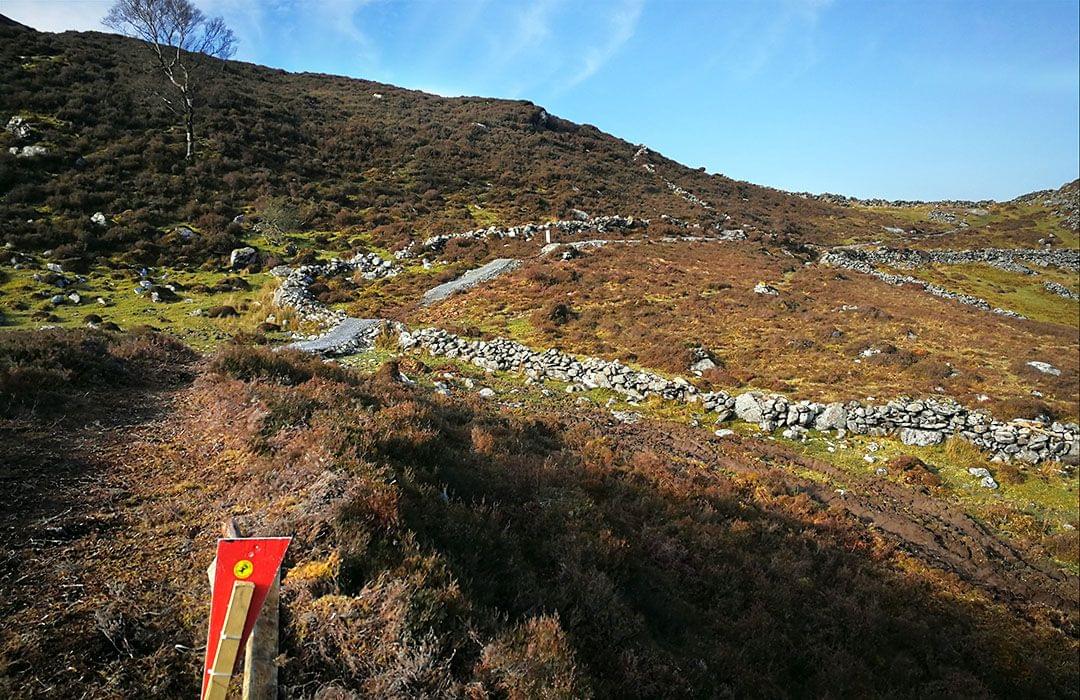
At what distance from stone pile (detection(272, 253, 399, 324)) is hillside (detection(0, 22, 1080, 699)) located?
9.0 inches

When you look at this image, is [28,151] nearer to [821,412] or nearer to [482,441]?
[482,441]

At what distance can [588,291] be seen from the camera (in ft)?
93.2

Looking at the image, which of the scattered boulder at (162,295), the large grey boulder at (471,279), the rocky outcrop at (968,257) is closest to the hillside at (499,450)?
the scattered boulder at (162,295)

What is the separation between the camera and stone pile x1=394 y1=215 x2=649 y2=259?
3528cm

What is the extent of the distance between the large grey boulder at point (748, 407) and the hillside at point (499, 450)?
0.22 metres

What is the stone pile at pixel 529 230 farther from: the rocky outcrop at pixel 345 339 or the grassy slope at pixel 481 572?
the grassy slope at pixel 481 572

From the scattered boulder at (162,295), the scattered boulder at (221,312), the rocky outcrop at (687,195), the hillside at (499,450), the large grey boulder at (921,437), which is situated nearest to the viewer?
the hillside at (499,450)

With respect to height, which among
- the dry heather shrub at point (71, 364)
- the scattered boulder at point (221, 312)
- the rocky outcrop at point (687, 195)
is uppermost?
the rocky outcrop at point (687, 195)

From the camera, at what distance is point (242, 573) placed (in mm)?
3203

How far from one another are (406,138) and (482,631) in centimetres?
6363

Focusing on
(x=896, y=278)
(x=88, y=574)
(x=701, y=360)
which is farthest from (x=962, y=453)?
(x=896, y=278)

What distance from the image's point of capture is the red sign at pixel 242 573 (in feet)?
9.90

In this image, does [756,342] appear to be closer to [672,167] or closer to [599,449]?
[599,449]

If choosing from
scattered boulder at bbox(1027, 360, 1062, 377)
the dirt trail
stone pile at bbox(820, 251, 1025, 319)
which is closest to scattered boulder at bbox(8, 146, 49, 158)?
the dirt trail
